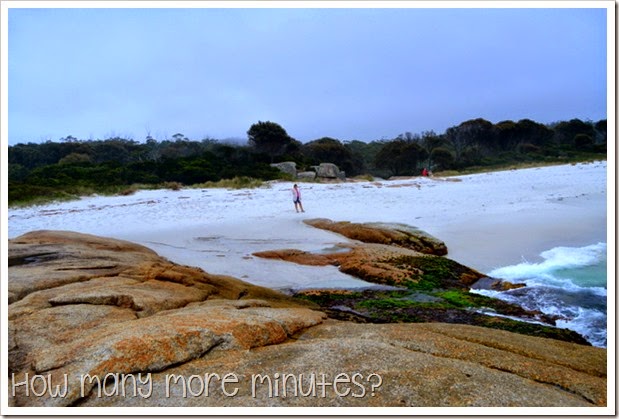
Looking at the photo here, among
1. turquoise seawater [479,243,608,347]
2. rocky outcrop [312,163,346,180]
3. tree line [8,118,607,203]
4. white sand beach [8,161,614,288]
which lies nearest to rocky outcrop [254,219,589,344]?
turquoise seawater [479,243,608,347]

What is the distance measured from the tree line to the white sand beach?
22.6 inches

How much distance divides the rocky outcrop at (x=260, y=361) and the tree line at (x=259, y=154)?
14.4ft

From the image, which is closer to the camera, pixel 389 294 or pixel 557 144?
pixel 389 294

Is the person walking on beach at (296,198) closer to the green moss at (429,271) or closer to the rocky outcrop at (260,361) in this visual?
the green moss at (429,271)

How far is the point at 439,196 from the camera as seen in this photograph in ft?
44.0

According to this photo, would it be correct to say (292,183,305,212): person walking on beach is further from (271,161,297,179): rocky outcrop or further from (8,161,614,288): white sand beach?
(271,161,297,179): rocky outcrop

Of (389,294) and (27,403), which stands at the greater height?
(27,403)

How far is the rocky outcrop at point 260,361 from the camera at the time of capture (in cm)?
221

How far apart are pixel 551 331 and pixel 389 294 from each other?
6.10 feet

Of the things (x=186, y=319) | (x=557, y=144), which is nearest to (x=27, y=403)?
A: (x=186, y=319)

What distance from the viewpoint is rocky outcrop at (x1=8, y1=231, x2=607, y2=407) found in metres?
2.21

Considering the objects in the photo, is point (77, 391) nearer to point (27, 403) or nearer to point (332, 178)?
point (27, 403)

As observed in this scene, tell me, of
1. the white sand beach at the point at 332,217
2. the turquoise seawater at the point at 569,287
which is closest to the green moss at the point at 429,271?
the turquoise seawater at the point at 569,287

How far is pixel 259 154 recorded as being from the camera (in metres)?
13.2
